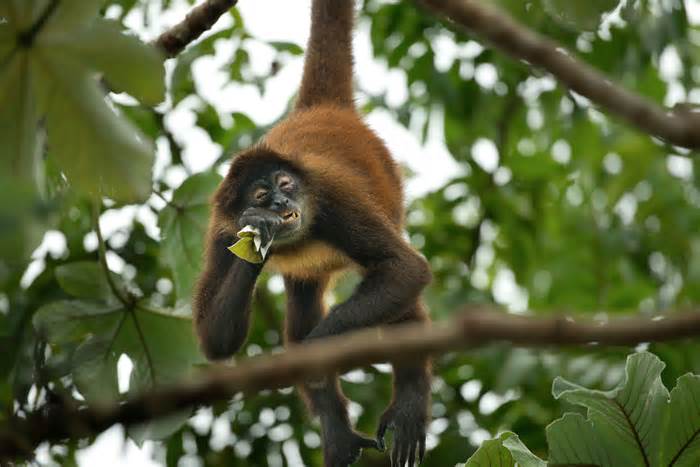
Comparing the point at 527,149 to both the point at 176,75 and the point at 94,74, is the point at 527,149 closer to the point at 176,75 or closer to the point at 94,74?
the point at 176,75

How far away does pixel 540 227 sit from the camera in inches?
293

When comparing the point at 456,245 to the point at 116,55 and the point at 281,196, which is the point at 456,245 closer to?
the point at 281,196

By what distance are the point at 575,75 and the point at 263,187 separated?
3608 millimetres

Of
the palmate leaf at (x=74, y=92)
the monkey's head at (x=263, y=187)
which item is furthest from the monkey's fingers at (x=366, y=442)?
the palmate leaf at (x=74, y=92)

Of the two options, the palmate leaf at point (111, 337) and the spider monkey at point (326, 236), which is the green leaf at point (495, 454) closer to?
the spider monkey at point (326, 236)

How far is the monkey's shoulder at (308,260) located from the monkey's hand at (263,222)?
443 mm

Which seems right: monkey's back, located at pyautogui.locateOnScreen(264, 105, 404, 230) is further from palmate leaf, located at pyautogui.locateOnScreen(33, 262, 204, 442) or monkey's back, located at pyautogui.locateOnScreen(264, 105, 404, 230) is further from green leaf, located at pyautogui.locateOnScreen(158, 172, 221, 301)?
palmate leaf, located at pyautogui.locateOnScreen(33, 262, 204, 442)

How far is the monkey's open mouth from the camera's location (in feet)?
15.2

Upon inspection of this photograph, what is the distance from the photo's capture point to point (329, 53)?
5.07 metres

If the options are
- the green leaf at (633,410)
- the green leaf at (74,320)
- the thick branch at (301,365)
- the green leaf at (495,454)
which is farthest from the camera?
the green leaf at (74,320)

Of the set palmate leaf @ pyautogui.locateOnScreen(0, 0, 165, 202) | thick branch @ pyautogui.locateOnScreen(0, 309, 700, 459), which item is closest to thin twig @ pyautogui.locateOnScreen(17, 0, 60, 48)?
palmate leaf @ pyautogui.locateOnScreen(0, 0, 165, 202)

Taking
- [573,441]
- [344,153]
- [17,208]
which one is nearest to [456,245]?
[344,153]

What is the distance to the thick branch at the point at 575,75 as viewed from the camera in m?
1.13

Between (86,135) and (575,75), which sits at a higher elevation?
(575,75)
